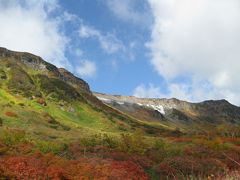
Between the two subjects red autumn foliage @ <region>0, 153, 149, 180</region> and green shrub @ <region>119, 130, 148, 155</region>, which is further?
green shrub @ <region>119, 130, 148, 155</region>

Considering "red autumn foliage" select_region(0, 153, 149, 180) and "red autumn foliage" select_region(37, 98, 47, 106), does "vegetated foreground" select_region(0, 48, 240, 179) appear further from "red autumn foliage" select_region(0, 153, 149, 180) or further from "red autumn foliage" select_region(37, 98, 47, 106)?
"red autumn foliage" select_region(37, 98, 47, 106)

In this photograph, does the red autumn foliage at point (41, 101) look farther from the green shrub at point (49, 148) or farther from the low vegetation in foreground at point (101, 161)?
the green shrub at point (49, 148)

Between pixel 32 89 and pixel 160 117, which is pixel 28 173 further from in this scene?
pixel 160 117

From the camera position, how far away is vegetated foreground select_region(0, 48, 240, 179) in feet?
78.7

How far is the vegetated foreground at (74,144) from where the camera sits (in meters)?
24.0

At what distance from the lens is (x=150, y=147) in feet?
145

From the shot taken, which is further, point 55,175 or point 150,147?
point 150,147

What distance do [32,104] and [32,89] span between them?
9476 mm

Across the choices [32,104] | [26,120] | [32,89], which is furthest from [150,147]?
[32,89]

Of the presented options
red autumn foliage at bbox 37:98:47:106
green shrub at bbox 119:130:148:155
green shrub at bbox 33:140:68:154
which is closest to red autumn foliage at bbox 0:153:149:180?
green shrub at bbox 33:140:68:154

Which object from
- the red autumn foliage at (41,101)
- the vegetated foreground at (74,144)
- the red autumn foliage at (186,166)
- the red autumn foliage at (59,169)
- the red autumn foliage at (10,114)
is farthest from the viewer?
the red autumn foliage at (41,101)

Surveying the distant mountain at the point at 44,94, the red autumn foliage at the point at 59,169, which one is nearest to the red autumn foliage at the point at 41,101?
the distant mountain at the point at 44,94

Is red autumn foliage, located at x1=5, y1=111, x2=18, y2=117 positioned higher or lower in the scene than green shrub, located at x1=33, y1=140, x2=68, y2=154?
higher

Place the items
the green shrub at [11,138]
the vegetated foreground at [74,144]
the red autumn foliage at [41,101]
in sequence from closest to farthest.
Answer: the vegetated foreground at [74,144]
the green shrub at [11,138]
the red autumn foliage at [41,101]
